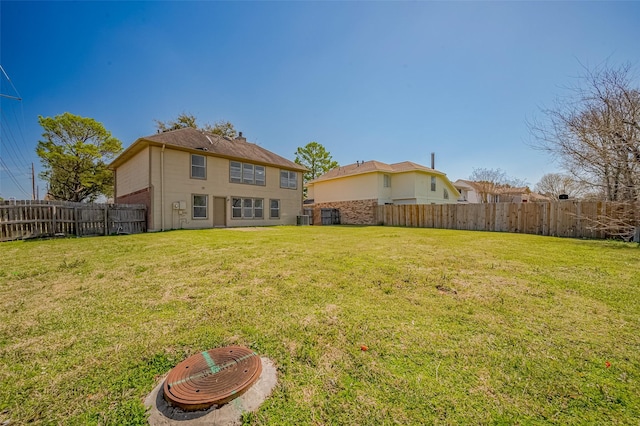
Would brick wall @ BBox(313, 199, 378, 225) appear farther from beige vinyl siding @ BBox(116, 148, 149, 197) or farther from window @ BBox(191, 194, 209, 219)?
beige vinyl siding @ BBox(116, 148, 149, 197)

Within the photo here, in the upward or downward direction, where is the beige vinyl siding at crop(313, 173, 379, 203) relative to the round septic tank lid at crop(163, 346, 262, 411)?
upward

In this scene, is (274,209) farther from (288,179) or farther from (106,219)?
(106,219)

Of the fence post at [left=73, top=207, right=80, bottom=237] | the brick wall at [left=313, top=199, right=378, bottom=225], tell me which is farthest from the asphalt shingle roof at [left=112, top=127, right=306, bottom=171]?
the brick wall at [left=313, top=199, right=378, bottom=225]

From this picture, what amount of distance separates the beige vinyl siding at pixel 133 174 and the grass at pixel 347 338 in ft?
33.4

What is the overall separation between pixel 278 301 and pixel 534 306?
3.21 metres

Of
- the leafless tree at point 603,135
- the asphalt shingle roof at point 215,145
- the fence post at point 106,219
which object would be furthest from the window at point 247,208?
the leafless tree at point 603,135

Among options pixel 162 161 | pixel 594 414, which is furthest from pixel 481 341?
pixel 162 161

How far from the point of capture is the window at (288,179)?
18453mm

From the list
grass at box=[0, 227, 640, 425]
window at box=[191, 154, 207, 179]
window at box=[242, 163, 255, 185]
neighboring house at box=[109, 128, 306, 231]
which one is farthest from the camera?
window at box=[242, 163, 255, 185]

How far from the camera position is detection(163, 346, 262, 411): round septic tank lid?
62.8 inches

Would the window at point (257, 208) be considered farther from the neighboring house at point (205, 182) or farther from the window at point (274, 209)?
the window at point (274, 209)

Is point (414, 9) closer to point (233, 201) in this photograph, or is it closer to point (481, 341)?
point (481, 341)

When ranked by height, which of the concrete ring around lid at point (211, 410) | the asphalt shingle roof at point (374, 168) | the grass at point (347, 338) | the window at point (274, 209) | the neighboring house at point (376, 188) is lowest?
the concrete ring around lid at point (211, 410)

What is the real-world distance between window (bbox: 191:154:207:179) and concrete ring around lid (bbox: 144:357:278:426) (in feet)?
47.4
